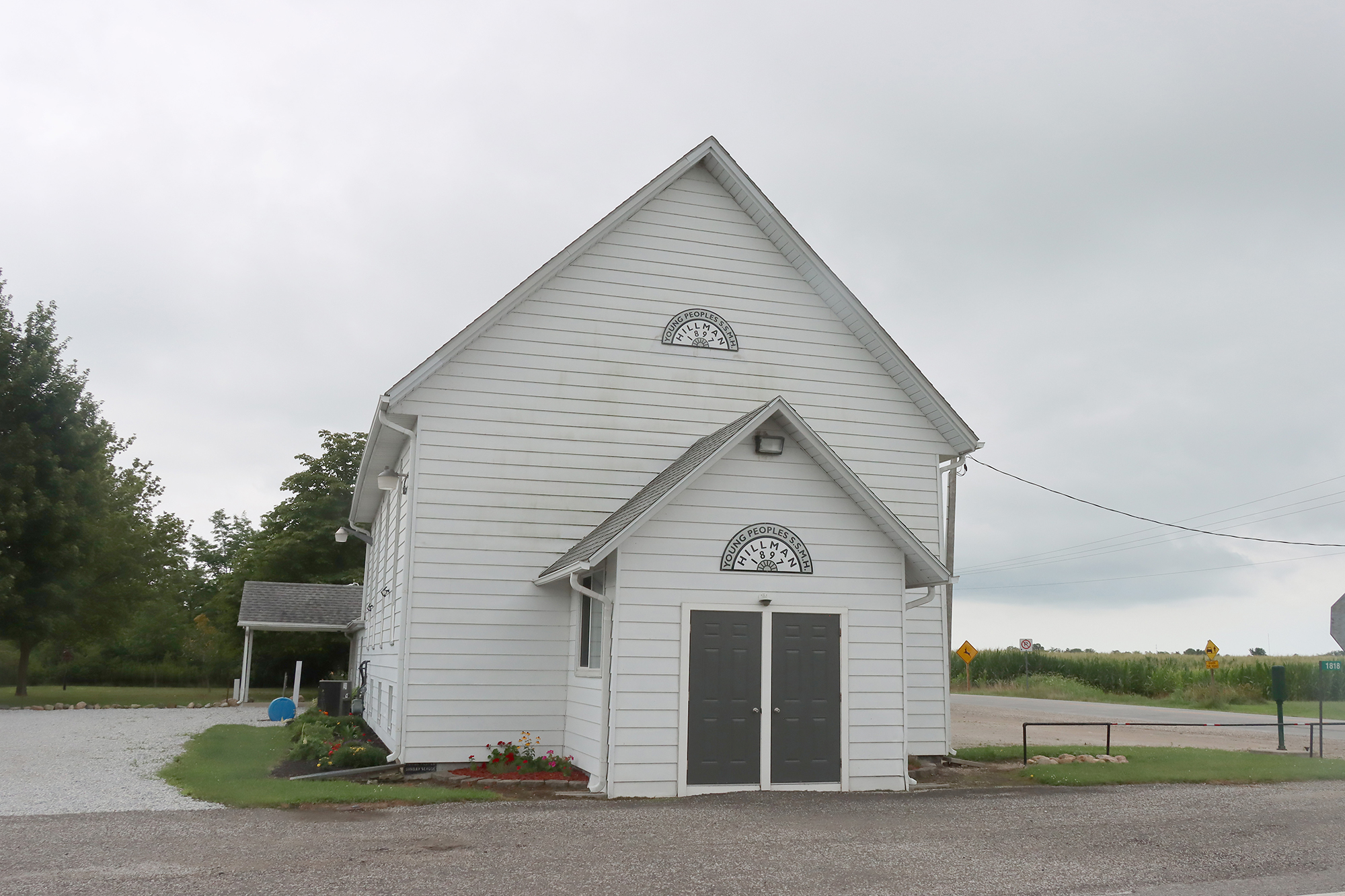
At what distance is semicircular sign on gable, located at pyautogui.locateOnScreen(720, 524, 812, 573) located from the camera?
1240cm

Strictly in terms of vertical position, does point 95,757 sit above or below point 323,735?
below

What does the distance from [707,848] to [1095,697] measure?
39484mm

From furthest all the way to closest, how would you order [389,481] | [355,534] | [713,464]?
[355,534], [389,481], [713,464]

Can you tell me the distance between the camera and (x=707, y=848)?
8.55m

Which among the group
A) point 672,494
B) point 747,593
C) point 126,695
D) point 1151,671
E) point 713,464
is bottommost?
point 126,695

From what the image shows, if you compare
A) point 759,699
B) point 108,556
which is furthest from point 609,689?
point 108,556

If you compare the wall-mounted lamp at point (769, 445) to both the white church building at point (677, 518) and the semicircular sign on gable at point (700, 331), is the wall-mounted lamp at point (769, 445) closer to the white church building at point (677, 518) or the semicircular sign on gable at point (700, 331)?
the white church building at point (677, 518)

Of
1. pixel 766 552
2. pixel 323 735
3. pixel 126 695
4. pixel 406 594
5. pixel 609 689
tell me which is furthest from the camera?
pixel 126 695

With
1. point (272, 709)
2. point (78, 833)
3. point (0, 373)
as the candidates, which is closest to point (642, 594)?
point (78, 833)

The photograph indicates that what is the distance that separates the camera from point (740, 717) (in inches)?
477

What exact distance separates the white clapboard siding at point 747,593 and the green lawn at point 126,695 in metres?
28.5

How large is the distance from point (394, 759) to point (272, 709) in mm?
12574

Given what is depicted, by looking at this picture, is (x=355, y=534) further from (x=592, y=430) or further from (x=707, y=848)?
(x=707, y=848)

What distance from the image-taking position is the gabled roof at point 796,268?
48.6 ft
